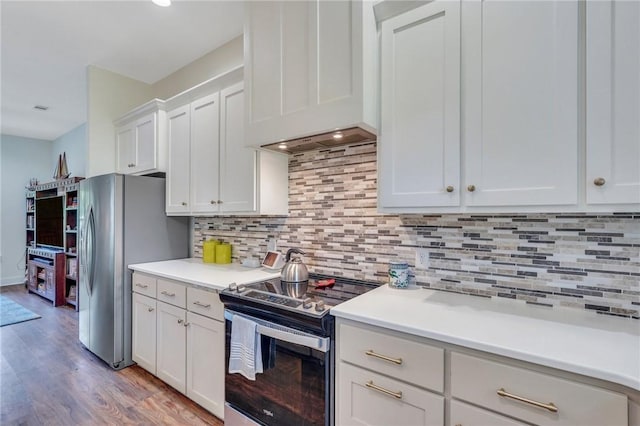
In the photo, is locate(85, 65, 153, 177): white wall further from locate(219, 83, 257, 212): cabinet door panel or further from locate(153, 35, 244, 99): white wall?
locate(219, 83, 257, 212): cabinet door panel

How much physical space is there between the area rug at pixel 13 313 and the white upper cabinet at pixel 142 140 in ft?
8.07

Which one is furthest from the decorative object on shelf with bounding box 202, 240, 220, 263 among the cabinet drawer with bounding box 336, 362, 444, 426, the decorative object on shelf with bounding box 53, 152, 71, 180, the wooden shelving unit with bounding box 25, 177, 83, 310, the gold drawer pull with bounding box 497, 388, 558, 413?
the decorative object on shelf with bounding box 53, 152, 71, 180

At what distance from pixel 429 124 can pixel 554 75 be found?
47 centimetres

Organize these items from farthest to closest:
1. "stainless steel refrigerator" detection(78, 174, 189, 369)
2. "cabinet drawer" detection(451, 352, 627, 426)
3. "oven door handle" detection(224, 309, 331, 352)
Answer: "stainless steel refrigerator" detection(78, 174, 189, 369) < "oven door handle" detection(224, 309, 331, 352) < "cabinet drawer" detection(451, 352, 627, 426)

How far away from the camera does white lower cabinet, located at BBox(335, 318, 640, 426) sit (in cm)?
92

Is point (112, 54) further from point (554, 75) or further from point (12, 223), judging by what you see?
point (12, 223)

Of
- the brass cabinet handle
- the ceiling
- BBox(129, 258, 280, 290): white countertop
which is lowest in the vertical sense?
BBox(129, 258, 280, 290): white countertop

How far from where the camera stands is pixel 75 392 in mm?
2338

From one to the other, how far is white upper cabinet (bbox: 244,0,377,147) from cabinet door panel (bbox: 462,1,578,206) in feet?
1.46

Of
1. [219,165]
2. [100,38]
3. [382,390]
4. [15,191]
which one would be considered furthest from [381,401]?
[15,191]

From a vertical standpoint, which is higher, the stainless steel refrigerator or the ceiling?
the ceiling

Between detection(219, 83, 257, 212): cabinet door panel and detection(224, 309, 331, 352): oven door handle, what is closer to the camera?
detection(224, 309, 331, 352): oven door handle

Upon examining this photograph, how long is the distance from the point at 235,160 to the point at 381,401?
176 centimetres

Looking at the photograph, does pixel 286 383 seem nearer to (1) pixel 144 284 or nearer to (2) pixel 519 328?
(2) pixel 519 328
